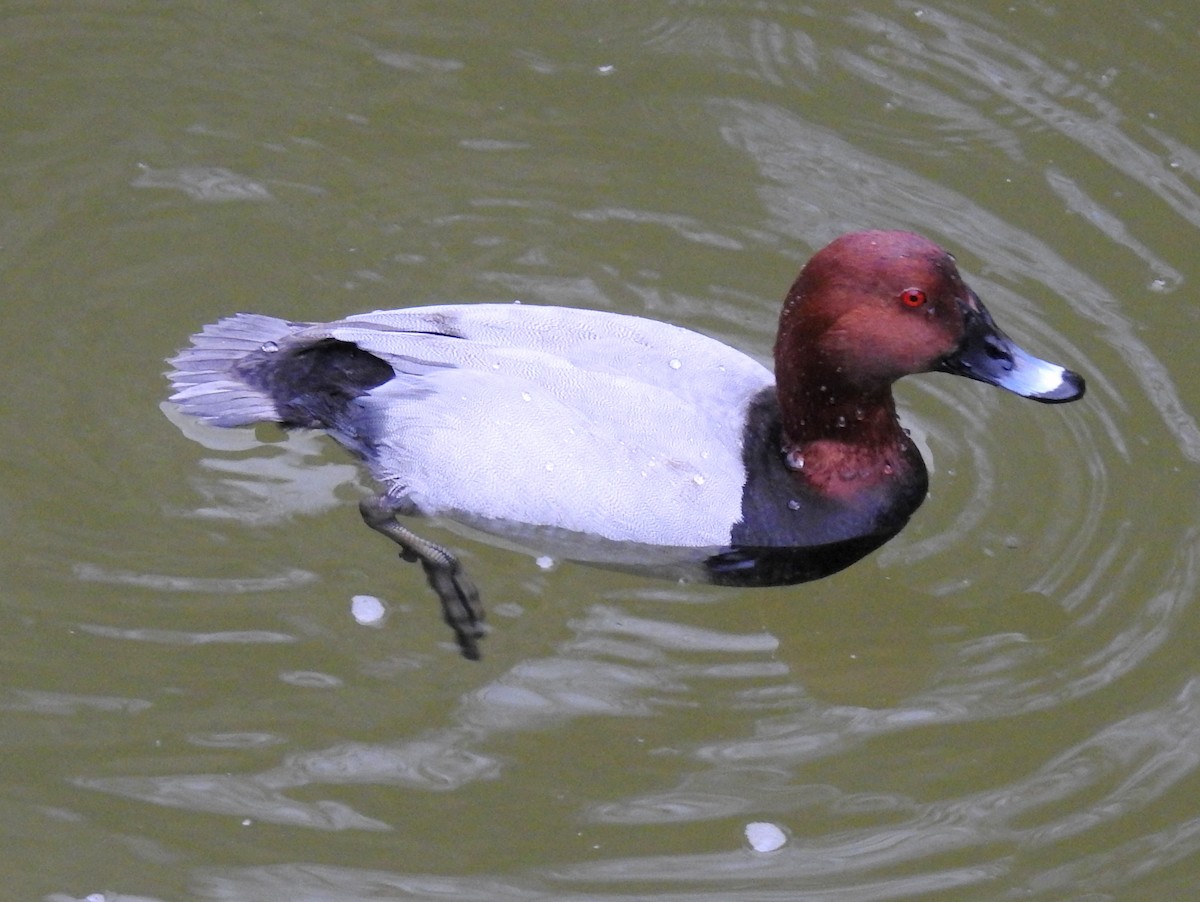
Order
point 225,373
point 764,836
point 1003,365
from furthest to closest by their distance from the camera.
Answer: point 225,373 < point 1003,365 < point 764,836

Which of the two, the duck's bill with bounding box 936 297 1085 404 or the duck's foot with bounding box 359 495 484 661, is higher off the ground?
the duck's bill with bounding box 936 297 1085 404

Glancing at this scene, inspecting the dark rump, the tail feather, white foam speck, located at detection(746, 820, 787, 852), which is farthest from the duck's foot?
white foam speck, located at detection(746, 820, 787, 852)

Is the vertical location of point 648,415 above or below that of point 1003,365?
below

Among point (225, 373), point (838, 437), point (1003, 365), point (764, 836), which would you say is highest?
point (1003, 365)

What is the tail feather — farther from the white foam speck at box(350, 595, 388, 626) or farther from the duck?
the white foam speck at box(350, 595, 388, 626)

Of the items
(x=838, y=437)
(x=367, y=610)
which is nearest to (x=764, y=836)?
(x=838, y=437)

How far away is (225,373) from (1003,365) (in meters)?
2.12

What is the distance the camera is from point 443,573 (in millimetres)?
4062

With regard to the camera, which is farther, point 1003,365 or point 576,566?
point 576,566

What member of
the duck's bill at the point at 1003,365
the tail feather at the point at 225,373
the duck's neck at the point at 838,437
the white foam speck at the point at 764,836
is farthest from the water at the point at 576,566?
the duck's bill at the point at 1003,365

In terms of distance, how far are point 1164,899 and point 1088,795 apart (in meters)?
0.30

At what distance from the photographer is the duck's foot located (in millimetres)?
4004

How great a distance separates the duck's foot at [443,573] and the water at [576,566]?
0.19ft

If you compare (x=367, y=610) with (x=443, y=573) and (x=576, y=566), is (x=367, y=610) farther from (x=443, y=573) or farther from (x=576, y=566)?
(x=576, y=566)
